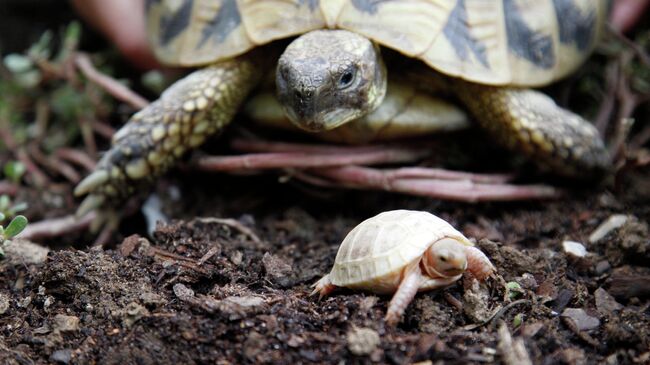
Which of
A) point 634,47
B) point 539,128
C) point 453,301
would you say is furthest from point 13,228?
point 634,47

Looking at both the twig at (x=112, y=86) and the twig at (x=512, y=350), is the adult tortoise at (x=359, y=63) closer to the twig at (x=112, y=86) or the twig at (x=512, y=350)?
the twig at (x=112, y=86)

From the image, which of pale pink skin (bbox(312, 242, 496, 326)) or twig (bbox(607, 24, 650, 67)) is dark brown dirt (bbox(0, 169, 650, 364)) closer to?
pale pink skin (bbox(312, 242, 496, 326))

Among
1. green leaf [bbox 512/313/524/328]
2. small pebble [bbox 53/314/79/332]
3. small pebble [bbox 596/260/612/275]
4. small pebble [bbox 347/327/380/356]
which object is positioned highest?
small pebble [bbox 347/327/380/356]

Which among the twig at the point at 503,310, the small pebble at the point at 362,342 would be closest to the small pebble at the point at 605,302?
the twig at the point at 503,310

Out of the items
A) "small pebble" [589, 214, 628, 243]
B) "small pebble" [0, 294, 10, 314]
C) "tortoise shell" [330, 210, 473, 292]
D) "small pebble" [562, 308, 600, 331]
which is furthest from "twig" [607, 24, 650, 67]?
"small pebble" [0, 294, 10, 314]

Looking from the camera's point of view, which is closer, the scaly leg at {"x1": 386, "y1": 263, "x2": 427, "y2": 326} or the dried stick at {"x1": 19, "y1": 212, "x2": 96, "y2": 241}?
the scaly leg at {"x1": 386, "y1": 263, "x2": 427, "y2": 326}

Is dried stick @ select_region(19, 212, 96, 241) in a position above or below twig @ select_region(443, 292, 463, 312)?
below

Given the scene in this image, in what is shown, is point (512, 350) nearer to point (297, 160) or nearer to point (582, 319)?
point (582, 319)
